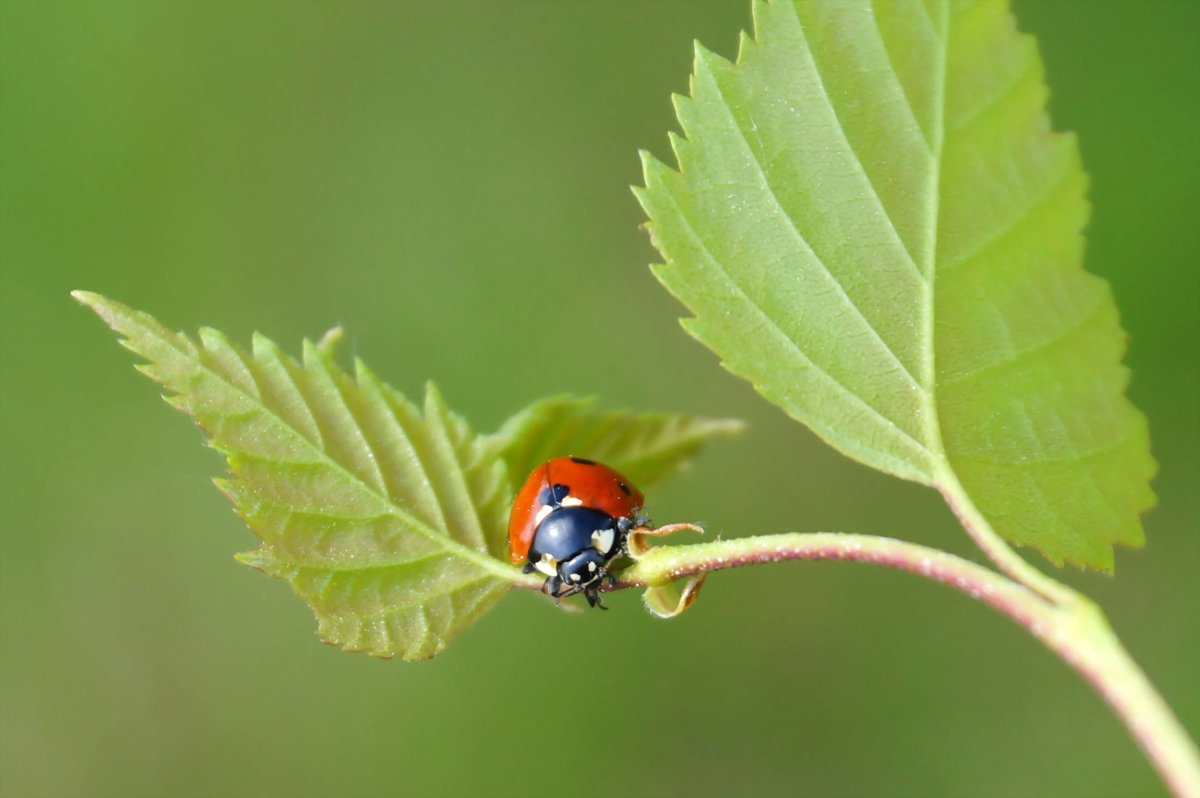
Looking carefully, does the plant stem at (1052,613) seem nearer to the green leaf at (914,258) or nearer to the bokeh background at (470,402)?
the green leaf at (914,258)

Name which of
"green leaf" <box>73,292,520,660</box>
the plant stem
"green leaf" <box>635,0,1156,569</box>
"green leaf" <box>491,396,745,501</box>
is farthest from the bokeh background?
the plant stem

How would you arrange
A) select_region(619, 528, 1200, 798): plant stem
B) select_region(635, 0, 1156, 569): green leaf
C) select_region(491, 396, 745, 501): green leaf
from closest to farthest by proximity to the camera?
select_region(619, 528, 1200, 798): plant stem
select_region(635, 0, 1156, 569): green leaf
select_region(491, 396, 745, 501): green leaf

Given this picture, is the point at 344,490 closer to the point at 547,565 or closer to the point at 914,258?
the point at 547,565

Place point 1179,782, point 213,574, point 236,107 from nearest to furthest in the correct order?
point 1179,782 < point 213,574 < point 236,107

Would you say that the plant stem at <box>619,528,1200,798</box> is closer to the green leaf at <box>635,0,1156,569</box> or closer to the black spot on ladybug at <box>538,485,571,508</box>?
the green leaf at <box>635,0,1156,569</box>

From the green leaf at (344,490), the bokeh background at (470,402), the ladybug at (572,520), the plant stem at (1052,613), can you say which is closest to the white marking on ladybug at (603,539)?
the ladybug at (572,520)

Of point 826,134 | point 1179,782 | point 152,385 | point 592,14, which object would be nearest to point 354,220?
point 152,385

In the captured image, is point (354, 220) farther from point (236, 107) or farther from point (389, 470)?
point (389, 470)
